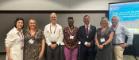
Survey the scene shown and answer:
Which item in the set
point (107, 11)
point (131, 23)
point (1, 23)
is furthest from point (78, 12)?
point (1, 23)

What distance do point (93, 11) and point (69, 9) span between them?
31.8 inches

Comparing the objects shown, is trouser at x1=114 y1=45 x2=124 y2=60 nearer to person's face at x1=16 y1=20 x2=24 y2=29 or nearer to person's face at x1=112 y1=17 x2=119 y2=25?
person's face at x1=112 y1=17 x2=119 y2=25

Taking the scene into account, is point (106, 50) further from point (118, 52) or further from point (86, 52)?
point (86, 52)

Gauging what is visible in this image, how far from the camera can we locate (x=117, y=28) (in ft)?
17.9

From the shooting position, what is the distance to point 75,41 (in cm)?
564

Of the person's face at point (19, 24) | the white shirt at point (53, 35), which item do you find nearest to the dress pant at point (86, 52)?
the white shirt at point (53, 35)

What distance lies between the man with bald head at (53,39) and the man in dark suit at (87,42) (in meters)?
0.49

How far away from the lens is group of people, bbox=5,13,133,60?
4.86 meters

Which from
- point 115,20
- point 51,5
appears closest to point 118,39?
point 115,20

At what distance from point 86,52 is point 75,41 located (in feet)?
1.17

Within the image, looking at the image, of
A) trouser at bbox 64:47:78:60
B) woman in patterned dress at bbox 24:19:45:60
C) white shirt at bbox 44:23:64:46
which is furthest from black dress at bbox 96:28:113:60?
woman in patterned dress at bbox 24:19:45:60

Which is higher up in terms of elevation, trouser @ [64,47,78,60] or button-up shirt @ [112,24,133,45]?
button-up shirt @ [112,24,133,45]

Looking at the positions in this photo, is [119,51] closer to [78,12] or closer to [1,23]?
[78,12]

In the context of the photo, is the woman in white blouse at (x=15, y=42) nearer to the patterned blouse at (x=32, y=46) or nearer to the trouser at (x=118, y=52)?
the patterned blouse at (x=32, y=46)
